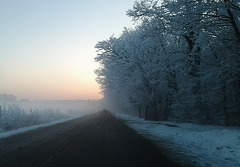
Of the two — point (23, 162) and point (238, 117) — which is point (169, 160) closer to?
point (23, 162)

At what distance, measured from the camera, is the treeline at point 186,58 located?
14380 mm

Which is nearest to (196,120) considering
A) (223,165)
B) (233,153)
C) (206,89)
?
(206,89)

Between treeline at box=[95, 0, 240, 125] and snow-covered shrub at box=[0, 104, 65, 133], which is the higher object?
treeline at box=[95, 0, 240, 125]

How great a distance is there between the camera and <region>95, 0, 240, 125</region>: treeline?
14.4 metres

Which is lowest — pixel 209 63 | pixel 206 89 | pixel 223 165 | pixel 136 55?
pixel 223 165

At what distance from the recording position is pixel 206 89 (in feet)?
77.4

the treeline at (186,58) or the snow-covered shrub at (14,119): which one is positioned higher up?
the treeline at (186,58)

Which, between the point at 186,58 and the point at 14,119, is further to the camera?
the point at 14,119

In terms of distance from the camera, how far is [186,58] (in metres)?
20.9

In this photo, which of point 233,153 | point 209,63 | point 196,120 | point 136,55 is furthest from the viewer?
point 136,55

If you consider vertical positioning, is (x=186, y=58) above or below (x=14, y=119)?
above

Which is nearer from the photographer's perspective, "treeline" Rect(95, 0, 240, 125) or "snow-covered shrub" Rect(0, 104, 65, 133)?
"treeline" Rect(95, 0, 240, 125)

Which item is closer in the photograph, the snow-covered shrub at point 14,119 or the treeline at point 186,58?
the treeline at point 186,58

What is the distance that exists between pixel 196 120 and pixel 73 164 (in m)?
20.5
